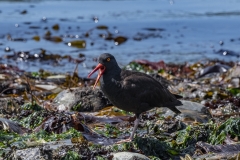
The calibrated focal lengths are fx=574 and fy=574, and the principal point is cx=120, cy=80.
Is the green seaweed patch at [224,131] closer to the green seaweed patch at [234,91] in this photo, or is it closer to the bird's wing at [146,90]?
the bird's wing at [146,90]

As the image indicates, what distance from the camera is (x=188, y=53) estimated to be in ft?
47.1

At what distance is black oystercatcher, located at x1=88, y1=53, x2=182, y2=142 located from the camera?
5035 mm

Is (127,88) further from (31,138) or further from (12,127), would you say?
(12,127)

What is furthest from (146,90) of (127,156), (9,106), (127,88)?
(9,106)

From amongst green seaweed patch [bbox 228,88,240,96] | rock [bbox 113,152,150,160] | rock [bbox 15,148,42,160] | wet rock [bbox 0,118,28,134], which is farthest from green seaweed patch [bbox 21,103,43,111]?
green seaweed patch [bbox 228,88,240,96]

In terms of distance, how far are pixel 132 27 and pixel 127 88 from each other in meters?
13.8

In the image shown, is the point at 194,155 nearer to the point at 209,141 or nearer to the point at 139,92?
the point at 209,141

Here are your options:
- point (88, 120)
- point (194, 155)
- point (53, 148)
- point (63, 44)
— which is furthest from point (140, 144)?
point (63, 44)

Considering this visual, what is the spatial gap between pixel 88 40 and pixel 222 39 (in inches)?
151

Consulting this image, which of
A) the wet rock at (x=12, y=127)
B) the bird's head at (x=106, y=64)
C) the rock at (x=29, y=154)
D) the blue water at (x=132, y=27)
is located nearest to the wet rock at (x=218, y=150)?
the bird's head at (x=106, y=64)

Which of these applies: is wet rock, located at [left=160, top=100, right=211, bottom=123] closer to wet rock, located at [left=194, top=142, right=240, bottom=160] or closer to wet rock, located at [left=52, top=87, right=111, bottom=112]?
wet rock, located at [left=52, top=87, right=111, bottom=112]

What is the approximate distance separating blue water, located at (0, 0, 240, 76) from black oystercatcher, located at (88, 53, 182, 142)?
20.6 feet

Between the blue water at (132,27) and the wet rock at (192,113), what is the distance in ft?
17.0

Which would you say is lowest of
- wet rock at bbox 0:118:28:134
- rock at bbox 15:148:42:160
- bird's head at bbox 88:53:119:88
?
wet rock at bbox 0:118:28:134
